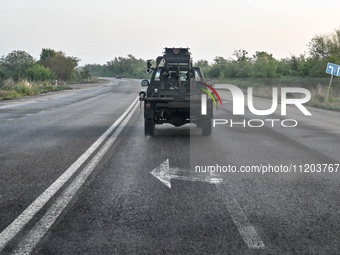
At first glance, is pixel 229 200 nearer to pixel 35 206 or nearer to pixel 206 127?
pixel 35 206

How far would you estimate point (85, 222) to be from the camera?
174 inches

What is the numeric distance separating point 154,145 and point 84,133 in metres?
2.86

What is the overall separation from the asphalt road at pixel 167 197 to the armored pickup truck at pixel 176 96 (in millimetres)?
777

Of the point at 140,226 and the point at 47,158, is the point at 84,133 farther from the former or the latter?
the point at 140,226

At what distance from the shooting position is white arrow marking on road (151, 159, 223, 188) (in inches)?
251

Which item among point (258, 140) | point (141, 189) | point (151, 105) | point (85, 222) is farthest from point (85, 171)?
point (258, 140)

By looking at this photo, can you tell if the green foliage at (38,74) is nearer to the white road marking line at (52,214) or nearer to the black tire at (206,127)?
the black tire at (206,127)

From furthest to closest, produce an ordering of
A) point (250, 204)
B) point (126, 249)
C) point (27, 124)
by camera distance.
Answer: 1. point (27, 124)
2. point (250, 204)
3. point (126, 249)

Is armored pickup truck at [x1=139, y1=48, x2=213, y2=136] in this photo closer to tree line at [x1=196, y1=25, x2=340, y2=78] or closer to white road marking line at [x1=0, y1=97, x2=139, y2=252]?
white road marking line at [x1=0, y1=97, x2=139, y2=252]

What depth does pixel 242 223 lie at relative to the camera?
4.41 meters

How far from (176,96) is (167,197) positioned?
5.97 m

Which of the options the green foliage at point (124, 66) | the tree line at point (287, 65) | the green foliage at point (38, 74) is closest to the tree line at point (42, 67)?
the green foliage at point (38, 74)

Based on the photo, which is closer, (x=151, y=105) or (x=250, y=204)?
(x=250, y=204)

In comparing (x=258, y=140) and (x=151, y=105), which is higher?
(x=151, y=105)
